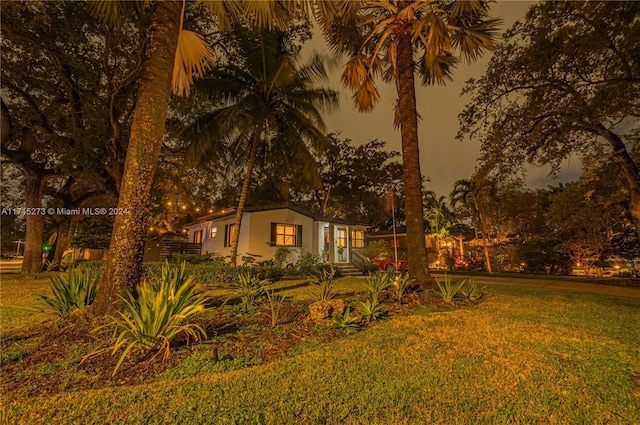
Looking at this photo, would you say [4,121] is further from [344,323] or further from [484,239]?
[484,239]

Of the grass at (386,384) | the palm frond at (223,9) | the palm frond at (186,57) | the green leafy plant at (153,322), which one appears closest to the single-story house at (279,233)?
the palm frond at (186,57)

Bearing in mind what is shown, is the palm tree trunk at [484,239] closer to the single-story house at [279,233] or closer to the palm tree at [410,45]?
the single-story house at [279,233]

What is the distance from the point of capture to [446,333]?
474 centimetres

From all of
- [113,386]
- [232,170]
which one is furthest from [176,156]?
[113,386]

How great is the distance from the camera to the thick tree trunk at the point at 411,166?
751 centimetres

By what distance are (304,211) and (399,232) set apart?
15737 millimetres

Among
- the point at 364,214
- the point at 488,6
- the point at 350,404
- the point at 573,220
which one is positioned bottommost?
the point at 350,404

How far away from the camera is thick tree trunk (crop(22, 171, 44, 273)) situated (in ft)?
42.9

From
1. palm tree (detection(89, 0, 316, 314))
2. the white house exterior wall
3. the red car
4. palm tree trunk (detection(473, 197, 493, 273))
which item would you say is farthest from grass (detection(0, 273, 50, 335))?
palm tree trunk (detection(473, 197, 493, 273))

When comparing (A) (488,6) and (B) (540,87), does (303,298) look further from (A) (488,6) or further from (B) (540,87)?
(B) (540,87)

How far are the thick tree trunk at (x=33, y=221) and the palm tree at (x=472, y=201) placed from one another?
77.9 ft

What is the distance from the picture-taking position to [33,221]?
13172 millimetres

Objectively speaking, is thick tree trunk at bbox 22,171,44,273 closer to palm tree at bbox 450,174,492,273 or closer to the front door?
the front door

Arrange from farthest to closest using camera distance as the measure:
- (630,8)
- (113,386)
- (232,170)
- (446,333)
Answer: (232,170) < (630,8) < (446,333) < (113,386)
